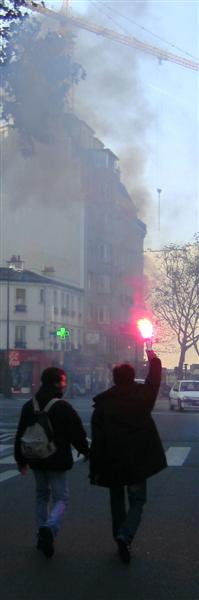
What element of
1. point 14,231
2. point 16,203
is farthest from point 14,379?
point 16,203

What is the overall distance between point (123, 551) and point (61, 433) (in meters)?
1.05

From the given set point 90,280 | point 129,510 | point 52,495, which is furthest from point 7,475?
point 90,280

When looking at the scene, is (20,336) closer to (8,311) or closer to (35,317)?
(35,317)

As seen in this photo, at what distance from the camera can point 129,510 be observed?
7547 millimetres

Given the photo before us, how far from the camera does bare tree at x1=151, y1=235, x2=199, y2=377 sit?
6456cm

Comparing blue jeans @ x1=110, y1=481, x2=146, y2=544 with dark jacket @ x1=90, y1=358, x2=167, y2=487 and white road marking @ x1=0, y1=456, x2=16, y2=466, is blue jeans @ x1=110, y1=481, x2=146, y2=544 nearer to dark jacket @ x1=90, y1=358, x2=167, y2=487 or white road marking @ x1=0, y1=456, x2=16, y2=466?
dark jacket @ x1=90, y1=358, x2=167, y2=487

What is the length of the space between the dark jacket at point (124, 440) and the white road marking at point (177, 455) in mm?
8320

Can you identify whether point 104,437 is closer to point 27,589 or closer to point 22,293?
point 27,589

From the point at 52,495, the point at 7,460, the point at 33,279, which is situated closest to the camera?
the point at 52,495

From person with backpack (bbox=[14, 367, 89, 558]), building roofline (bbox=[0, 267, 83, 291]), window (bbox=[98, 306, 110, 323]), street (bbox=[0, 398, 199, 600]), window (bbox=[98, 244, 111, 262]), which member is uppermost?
window (bbox=[98, 244, 111, 262])

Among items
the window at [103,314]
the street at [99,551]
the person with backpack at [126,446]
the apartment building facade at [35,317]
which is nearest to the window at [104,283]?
the window at [103,314]

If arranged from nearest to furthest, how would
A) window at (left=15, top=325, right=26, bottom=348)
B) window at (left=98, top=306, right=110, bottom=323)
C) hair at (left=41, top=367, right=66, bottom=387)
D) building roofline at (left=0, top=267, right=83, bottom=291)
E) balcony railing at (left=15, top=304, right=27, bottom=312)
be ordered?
hair at (left=41, top=367, right=66, bottom=387)
window at (left=98, top=306, right=110, bottom=323)
building roofline at (left=0, top=267, right=83, bottom=291)
window at (left=15, top=325, right=26, bottom=348)
balcony railing at (left=15, top=304, right=27, bottom=312)

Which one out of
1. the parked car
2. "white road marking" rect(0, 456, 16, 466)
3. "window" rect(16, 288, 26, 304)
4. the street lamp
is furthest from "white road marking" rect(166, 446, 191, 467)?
"window" rect(16, 288, 26, 304)

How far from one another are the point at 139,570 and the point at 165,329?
213 feet
